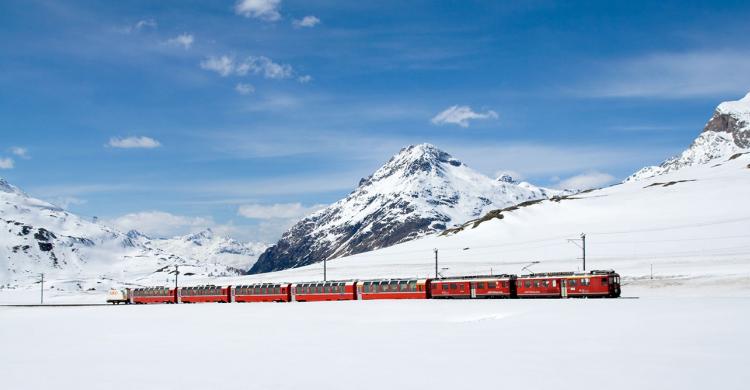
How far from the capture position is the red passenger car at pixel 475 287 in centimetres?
7294

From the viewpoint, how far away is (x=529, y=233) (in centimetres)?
17650

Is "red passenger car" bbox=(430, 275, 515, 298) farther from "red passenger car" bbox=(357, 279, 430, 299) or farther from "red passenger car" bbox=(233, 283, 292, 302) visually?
"red passenger car" bbox=(233, 283, 292, 302)

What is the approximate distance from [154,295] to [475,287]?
58.3 m

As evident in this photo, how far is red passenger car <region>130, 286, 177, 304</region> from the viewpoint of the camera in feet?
345

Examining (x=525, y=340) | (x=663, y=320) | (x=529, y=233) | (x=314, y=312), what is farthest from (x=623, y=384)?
(x=529, y=233)

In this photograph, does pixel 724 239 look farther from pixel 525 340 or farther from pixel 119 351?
pixel 119 351


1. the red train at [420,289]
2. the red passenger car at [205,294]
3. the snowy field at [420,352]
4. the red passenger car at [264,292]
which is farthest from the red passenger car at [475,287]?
the red passenger car at [205,294]

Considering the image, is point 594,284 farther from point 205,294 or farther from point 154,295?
point 154,295

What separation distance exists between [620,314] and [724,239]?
95426 millimetres

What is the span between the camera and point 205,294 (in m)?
101

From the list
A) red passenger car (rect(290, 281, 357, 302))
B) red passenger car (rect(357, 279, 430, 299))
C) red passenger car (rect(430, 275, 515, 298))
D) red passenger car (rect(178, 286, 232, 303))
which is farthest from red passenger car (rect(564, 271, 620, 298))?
red passenger car (rect(178, 286, 232, 303))

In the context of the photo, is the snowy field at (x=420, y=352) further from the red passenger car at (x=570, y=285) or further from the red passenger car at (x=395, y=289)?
the red passenger car at (x=395, y=289)

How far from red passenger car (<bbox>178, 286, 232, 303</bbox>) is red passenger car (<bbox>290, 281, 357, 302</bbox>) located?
13.0m

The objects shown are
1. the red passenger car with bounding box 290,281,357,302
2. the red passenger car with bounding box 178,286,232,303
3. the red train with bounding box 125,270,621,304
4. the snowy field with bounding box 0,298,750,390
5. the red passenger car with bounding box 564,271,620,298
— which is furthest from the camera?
the red passenger car with bounding box 178,286,232,303
